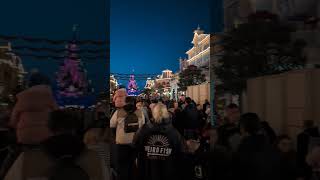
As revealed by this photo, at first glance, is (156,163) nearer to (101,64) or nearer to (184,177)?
(184,177)

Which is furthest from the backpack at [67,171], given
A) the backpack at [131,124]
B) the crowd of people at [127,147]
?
the backpack at [131,124]

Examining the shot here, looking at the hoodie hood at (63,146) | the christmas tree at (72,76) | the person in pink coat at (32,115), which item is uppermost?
the christmas tree at (72,76)

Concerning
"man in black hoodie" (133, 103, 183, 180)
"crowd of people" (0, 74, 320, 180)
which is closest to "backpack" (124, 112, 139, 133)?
"crowd of people" (0, 74, 320, 180)

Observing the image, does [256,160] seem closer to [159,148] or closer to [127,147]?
[159,148]

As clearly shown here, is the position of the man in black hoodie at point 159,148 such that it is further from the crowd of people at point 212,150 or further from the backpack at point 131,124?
the backpack at point 131,124

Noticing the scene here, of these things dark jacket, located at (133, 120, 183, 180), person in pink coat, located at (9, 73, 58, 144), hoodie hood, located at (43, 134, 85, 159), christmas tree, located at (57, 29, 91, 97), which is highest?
christmas tree, located at (57, 29, 91, 97)

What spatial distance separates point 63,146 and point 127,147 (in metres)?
3.65

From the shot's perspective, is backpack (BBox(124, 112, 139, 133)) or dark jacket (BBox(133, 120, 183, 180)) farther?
backpack (BBox(124, 112, 139, 133))

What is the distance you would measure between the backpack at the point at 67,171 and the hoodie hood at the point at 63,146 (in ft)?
0.08

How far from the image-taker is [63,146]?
2014 mm

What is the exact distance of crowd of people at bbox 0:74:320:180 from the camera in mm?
2113

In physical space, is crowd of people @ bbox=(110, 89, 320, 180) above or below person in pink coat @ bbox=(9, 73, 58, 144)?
below

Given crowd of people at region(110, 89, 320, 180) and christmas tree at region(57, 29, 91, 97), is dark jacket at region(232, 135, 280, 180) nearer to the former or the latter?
crowd of people at region(110, 89, 320, 180)

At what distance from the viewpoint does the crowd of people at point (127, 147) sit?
6.93 ft
